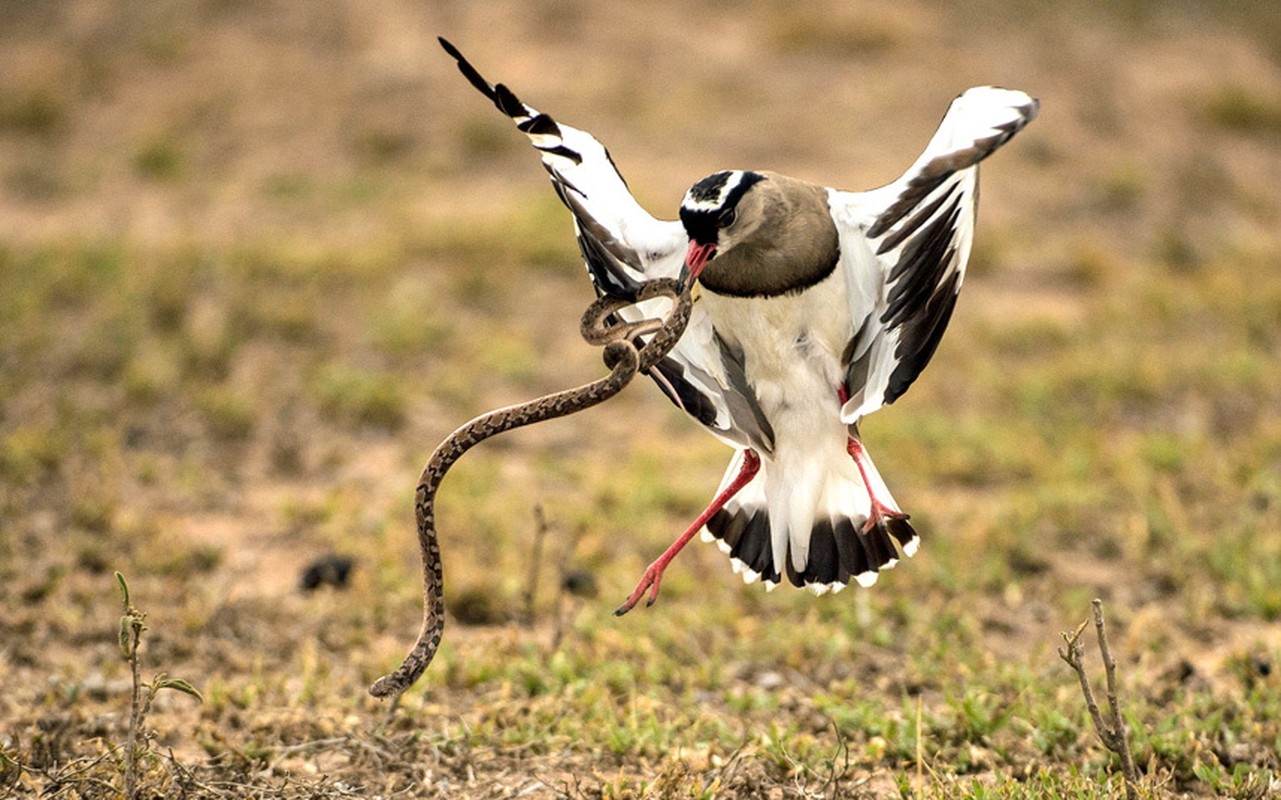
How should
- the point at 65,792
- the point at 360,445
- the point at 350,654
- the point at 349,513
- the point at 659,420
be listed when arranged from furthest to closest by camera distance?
1. the point at 659,420
2. the point at 360,445
3. the point at 349,513
4. the point at 350,654
5. the point at 65,792

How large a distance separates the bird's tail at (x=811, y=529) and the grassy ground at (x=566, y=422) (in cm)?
44

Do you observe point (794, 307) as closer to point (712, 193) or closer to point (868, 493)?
point (712, 193)

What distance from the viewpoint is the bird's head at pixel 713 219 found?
2.61m

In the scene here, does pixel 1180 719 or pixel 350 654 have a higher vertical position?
pixel 350 654

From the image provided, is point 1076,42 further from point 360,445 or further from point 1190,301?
point 360,445

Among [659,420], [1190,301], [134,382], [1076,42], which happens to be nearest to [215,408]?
[134,382]

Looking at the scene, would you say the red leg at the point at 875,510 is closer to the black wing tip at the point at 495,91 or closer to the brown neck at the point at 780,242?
the brown neck at the point at 780,242

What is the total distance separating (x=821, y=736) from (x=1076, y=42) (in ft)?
27.6

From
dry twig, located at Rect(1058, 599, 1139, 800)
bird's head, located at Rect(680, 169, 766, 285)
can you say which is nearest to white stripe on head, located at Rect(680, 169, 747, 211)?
bird's head, located at Rect(680, 169, 766, 285)

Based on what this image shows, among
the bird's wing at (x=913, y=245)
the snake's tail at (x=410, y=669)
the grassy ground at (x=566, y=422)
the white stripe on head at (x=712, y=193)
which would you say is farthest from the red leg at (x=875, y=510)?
the snake's tail at (x=410, y=669)

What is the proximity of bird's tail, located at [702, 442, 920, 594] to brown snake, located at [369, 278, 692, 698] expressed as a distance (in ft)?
2.08

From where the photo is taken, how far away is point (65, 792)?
264 centimetres

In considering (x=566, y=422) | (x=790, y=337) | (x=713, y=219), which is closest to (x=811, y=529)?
(x=790, y=337)

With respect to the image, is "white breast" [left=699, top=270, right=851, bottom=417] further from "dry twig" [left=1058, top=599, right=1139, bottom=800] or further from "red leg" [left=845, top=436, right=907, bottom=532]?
"dry twig" [left=1058, top=599, right=1139, bottom=800]
